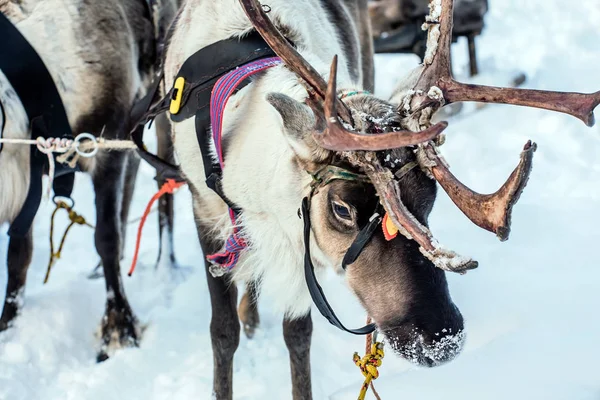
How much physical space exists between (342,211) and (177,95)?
925 millimetres

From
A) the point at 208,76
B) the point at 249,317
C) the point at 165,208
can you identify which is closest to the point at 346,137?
the point at 208,76

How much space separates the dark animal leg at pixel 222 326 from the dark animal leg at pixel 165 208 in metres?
1.43

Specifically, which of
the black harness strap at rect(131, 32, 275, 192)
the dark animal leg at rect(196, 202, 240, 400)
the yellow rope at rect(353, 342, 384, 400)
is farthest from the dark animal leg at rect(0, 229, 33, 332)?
the yellow rope at rect(353, 342, 384, 400)

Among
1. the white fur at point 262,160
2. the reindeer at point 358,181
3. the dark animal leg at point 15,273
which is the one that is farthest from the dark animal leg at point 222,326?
the dark animal leg at point 15,273

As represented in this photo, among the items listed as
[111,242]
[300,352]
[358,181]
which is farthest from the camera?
[111,242]

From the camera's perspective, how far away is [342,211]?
200 centimetres

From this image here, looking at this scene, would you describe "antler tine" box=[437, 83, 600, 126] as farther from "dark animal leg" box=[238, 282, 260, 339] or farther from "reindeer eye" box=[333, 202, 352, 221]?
"dark animal leg" box=[238, 282, 260, 339]

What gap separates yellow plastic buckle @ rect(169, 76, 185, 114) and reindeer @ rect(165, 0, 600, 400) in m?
0.25

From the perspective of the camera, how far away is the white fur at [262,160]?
7.25ft

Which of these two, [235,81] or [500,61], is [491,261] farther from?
[500,61]

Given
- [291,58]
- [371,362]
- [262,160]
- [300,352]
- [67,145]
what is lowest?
[300,352]

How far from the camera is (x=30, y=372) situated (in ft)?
9.95

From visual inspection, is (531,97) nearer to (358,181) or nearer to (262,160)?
(358,181)

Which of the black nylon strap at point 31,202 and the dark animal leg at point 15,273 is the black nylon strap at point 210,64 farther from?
the dark animal leg at point 15,273
